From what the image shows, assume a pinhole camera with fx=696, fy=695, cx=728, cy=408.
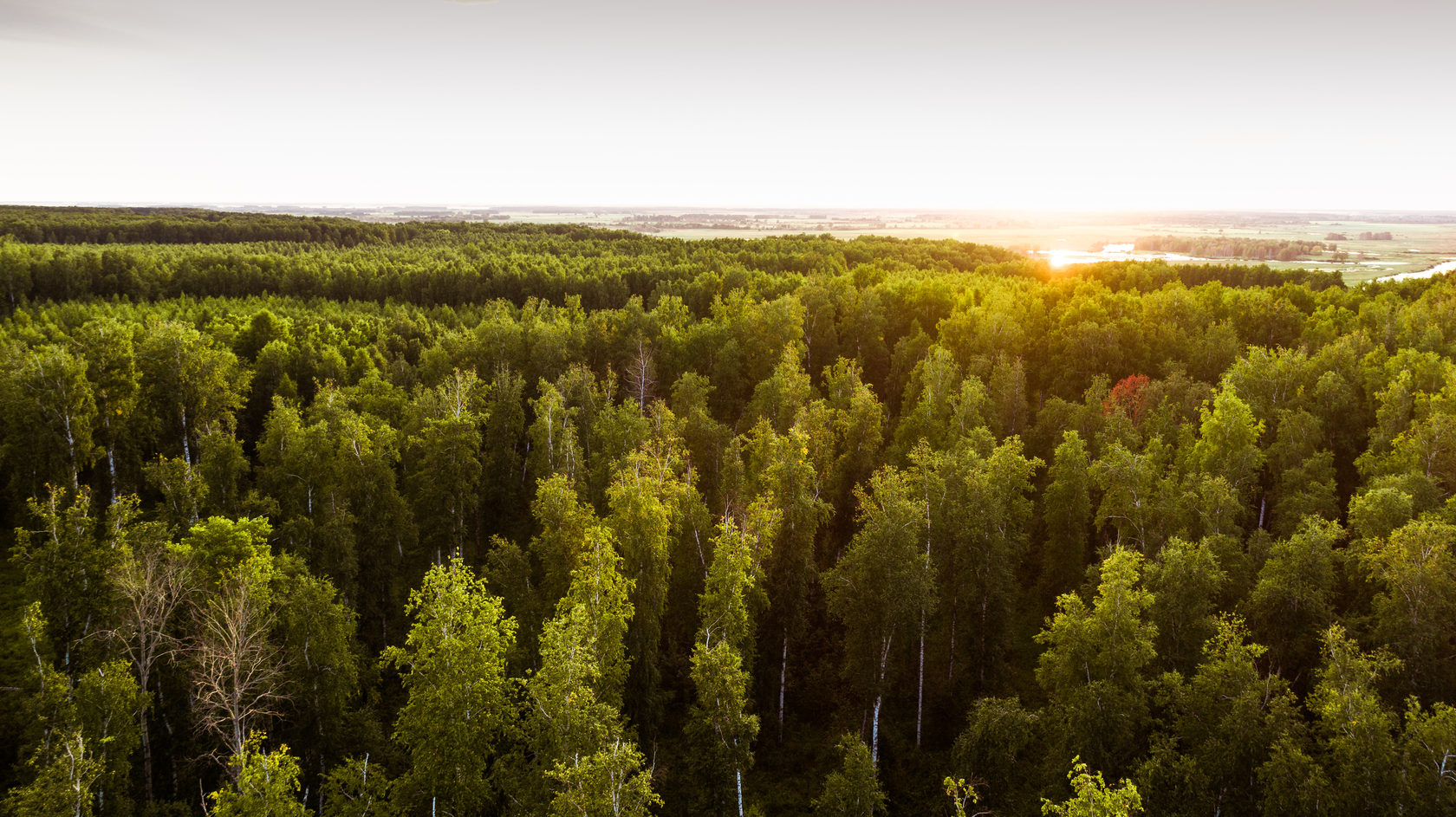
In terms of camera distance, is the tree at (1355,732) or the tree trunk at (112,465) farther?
the tree trunk at (112,465)

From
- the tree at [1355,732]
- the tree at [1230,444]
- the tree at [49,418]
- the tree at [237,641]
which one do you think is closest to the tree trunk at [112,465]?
the tree at [49,418]

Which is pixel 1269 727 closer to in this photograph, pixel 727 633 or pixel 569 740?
pixel 727 633

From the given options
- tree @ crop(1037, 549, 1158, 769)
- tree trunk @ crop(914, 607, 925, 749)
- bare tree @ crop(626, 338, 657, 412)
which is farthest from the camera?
bare tree @ crop(626, 338, 657, 412)

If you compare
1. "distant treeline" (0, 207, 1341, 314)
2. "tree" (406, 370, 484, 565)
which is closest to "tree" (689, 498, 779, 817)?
"tree" (406, 370, 484, 565)

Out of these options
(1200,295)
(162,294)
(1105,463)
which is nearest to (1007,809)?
(1105,463)

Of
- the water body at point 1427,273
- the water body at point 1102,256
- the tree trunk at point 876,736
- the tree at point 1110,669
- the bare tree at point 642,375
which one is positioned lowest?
the tree trunk at point 876,736

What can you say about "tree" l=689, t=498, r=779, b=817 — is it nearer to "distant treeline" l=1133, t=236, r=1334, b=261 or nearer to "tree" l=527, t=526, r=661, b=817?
"tree" l=527, t=526, r=661, b=817

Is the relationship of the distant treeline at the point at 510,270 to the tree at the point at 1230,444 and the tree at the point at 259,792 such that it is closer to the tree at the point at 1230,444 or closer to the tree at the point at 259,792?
the tree at the point at 1230,444
